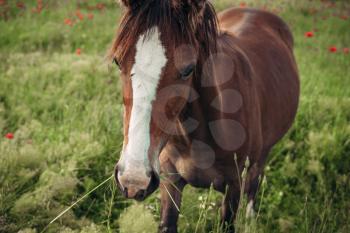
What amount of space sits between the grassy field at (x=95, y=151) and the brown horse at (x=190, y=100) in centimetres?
31

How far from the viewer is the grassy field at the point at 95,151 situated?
2756mm

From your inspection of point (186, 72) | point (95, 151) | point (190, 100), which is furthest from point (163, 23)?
point (95, 151)

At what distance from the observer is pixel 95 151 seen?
11.2 feet

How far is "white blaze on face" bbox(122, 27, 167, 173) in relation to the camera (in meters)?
1.60

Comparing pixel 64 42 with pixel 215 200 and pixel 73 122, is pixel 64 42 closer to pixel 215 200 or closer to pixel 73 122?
pixel 73 122

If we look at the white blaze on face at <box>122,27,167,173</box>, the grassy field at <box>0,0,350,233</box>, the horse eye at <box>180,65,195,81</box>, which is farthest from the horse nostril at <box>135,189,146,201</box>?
the horse eye at <box>180,65,195,81</box>

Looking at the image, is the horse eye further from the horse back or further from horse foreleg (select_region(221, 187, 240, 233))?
horse foreleg (select_region(221, 187, 240, 233))

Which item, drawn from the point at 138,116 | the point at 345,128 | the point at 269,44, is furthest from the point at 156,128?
the point at 345,128

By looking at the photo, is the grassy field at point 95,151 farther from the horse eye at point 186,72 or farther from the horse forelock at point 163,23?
the horse eye at point 186,72

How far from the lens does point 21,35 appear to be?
20.1ft

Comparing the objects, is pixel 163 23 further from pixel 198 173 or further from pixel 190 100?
pixel 198 173

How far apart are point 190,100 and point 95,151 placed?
158 centimetres

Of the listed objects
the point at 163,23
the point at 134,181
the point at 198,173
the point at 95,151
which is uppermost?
the point at 163,23

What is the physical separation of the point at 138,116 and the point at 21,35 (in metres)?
5.22
